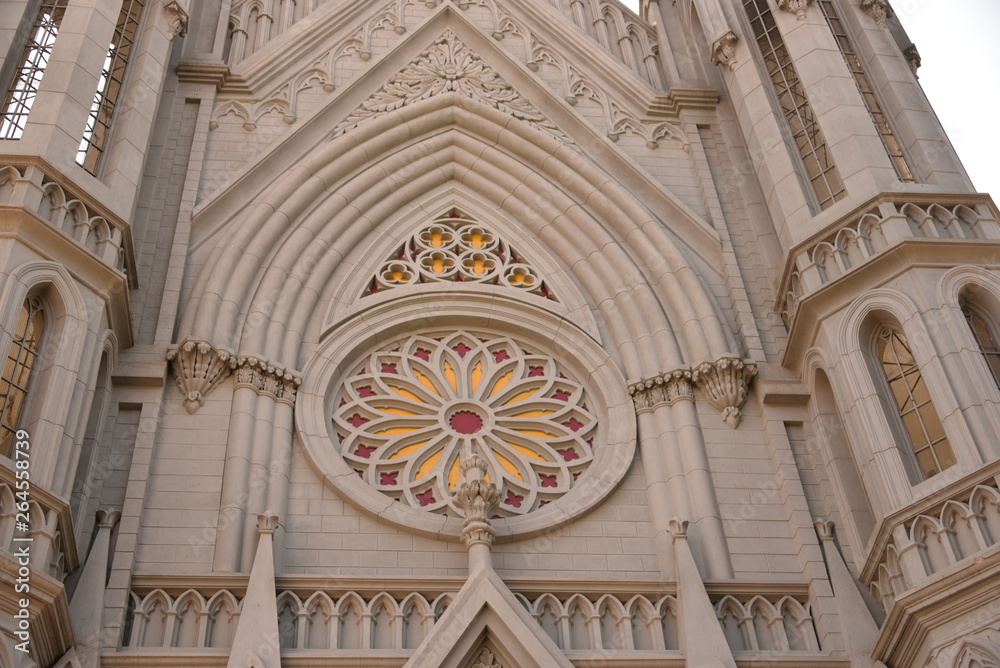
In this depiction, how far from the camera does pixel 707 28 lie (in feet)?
57.7

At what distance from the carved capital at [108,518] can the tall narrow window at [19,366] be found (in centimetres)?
145

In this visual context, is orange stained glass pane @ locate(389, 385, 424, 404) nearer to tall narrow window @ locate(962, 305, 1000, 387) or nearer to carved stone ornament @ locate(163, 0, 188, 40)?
carved stone ornament @ locate(163, 0, 188, 40)

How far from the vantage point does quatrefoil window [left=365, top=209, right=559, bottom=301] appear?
1611 cm

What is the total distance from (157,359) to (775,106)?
8.56m

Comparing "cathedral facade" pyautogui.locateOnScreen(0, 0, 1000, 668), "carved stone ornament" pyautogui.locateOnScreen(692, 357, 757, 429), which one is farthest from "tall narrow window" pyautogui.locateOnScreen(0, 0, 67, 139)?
"carved stone ornament" pyautogui.locateOnScreen(692, 357, 757, 429)

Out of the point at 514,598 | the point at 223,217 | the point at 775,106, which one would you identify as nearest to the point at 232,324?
the point at 223,217

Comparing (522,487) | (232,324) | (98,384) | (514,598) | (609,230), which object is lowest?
(514,598)

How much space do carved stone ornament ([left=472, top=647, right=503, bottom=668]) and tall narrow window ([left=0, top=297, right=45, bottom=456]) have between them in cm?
477

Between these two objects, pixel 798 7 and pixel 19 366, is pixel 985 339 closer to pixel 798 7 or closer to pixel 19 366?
pixel 798 7

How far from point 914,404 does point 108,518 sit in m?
8.34

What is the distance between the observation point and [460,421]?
14.7m

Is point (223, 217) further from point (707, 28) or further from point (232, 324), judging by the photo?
point (707, 28)

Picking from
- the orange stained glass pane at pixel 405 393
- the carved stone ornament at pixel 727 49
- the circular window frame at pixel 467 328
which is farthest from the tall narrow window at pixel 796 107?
the orange stained glass pane at pixel 405 393

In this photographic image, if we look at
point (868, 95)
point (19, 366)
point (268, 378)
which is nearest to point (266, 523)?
point (268, 378)
